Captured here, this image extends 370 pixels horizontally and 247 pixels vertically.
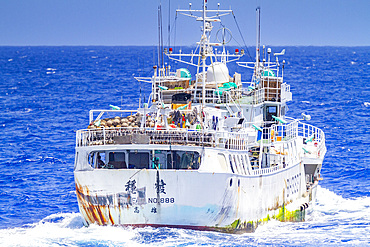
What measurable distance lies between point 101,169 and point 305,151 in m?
15.4

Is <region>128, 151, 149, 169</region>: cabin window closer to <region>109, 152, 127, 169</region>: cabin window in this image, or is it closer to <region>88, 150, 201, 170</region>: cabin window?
<region>88, 150, 201, 170</region>: cabin window

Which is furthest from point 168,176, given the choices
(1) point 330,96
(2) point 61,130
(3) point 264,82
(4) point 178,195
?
(1) point 330,96

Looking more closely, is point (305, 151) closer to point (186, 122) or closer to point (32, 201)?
point (186, 122)

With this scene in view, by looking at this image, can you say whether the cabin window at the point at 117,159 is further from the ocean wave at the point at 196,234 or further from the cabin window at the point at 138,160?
the ocean wave at the point at 196,234

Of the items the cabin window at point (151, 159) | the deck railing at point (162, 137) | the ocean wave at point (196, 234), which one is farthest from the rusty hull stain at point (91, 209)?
the deck railing at point (162, 137)

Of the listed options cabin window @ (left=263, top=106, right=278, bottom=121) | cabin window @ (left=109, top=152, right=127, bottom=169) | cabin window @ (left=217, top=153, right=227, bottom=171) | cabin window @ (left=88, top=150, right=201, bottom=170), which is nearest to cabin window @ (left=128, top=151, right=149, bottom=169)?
cabin window @ (left=88, top=150, right=201, bottom=170)

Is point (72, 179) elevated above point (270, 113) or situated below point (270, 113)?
below

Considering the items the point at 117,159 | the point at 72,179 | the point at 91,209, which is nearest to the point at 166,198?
the point at 91,209

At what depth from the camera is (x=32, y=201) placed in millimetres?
43125

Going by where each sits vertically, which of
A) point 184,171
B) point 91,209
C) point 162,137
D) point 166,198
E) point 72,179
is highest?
point 162,137

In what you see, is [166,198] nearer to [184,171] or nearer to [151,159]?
[184,171]

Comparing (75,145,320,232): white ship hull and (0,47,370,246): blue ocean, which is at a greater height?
(75,145,320,232): white ship hull

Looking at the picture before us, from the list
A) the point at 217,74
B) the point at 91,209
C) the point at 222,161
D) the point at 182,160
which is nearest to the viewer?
the point at 222,161

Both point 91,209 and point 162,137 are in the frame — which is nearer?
point 162,137
